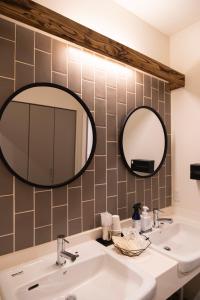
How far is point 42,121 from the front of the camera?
1154 mm

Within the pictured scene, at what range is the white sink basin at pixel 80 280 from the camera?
2.99ft

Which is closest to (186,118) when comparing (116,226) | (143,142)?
(143,142)

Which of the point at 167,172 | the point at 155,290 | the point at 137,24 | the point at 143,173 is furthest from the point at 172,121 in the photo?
the point at 155,290

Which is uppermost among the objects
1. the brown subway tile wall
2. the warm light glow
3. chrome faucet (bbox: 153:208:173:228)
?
the warm light glow

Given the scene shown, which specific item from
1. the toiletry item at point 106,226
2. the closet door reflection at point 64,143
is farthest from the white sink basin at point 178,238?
the closet door reflection at point 64,143

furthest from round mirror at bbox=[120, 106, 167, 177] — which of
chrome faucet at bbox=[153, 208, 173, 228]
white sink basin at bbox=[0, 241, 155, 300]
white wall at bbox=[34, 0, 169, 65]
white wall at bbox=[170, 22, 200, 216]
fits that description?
white sink basin at bbox=[0, 241, 155, 300]

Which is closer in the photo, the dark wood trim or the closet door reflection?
the dark wood trim

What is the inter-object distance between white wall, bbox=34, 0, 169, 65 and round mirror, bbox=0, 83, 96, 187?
20.1 inches

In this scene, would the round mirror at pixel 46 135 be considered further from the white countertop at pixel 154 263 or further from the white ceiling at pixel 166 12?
the white ceiling at pixel 166 12

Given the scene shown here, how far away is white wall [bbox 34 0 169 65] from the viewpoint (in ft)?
4.28

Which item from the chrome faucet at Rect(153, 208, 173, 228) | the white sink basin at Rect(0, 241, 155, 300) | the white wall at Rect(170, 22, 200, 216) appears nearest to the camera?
the white sink basin at Rect(0, 241, 155, 300)

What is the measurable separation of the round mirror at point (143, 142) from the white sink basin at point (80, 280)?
68 cm

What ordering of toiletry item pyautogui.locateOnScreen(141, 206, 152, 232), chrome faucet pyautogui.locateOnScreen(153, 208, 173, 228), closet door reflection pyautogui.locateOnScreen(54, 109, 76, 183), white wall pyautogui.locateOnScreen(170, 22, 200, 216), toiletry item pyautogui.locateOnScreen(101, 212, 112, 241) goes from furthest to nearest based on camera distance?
white wall pyautogui.locateOnScreen(170, 22, 200, 216) < chrome faucet pyautogui.locateOnScreen(153, 208, 173, 228) < toiletry item pyautogui.locateOnScreen(141, 206, 152, 232) < toiletry item pyautogui.locateOnScreen(101, 212, 112, 241) < closet door reflection pyautogui.locateOnScreen(54, 109, 76, 183)

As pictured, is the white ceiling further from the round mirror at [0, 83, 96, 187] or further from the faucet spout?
the faucet spout
